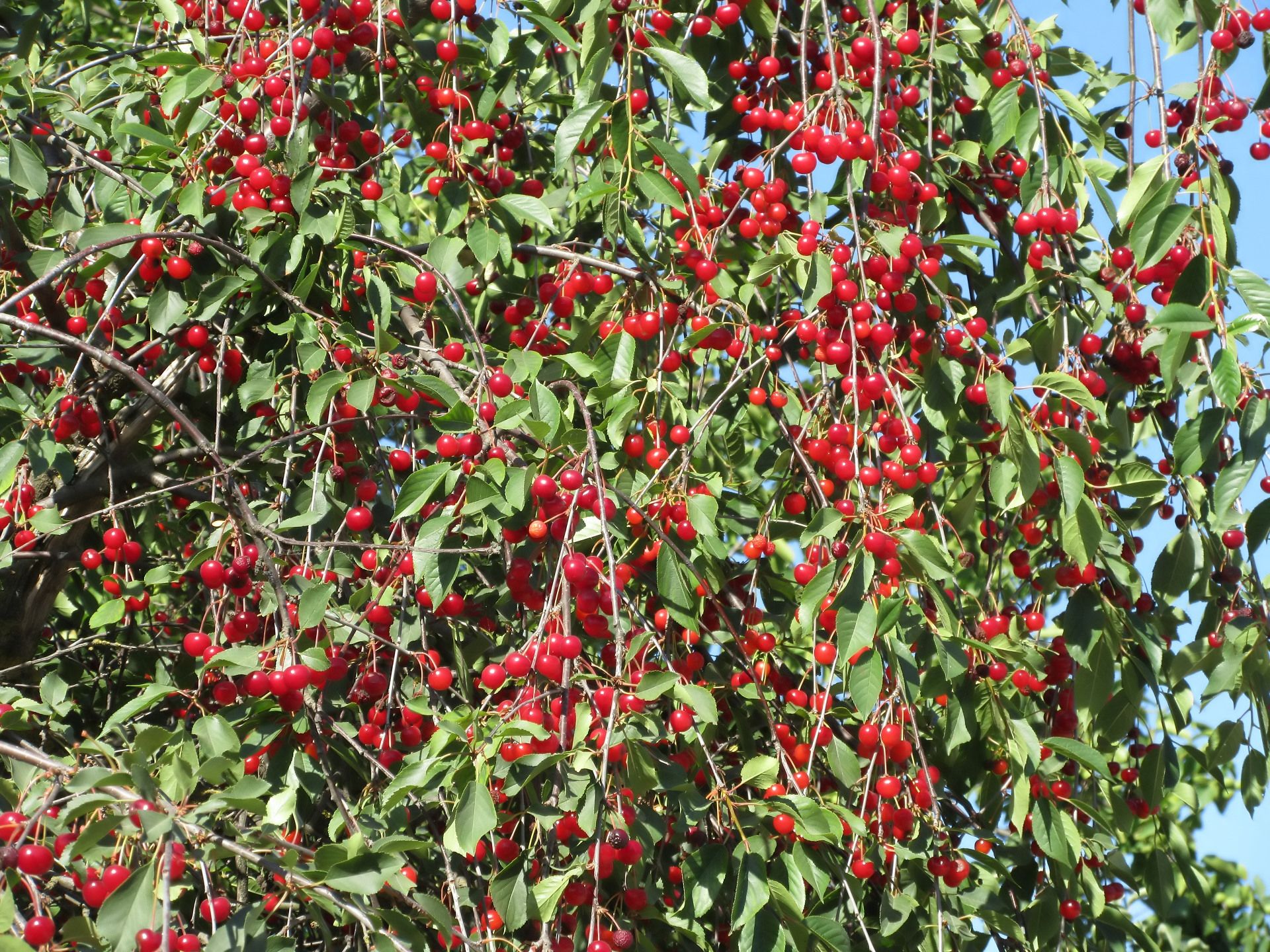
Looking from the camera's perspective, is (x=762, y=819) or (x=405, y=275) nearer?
(x=762, y=819)

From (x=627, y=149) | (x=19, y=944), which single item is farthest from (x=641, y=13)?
(x=19, y=944)

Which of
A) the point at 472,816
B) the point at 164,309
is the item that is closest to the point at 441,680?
the point at 472,816

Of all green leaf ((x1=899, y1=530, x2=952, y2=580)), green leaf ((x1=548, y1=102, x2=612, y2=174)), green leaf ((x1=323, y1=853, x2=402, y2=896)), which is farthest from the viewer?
green leaf ((x1=548, y1=102, x2=612, y2=174))

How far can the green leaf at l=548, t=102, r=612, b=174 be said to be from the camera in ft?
6.92

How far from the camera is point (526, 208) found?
7.59 feet

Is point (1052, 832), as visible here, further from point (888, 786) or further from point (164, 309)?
point (164, 309)

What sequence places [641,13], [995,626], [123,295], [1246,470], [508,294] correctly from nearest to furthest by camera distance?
[1246,470], [995,626], [641,13], [123,295], [508,294]

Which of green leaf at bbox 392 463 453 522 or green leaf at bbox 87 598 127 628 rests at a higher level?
green leaf at bbox 392 463 453 522

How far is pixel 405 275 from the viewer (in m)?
2.36

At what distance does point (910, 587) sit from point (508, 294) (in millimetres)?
1269

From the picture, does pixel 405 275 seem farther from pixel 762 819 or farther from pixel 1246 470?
pixel 1246 470

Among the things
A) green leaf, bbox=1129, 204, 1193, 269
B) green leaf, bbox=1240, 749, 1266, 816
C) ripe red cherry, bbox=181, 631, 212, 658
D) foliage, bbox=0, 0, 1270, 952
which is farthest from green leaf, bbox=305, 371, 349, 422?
green leaf, bbox=1240, 749, 1266, 816

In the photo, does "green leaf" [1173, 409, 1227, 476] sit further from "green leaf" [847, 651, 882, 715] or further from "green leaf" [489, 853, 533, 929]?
"green leaf" [489, 853, 533, 929]

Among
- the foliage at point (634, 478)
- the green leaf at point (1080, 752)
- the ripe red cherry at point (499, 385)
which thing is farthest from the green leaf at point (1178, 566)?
the ripe red cherry at point (499, 385)
